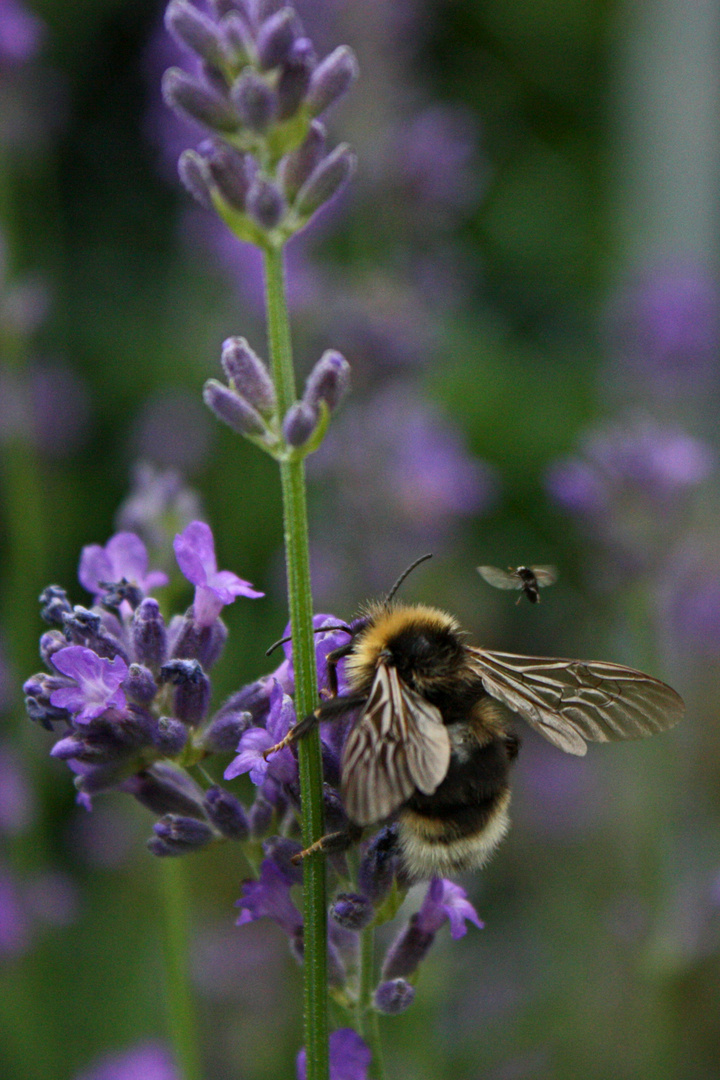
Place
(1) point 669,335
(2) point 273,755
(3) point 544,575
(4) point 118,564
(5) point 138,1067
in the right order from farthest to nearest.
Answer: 1. (1) point 669,335
2. (5) point 138,1067
3. (3) point 544,575
4. (4) point 118,564
5. (2) point 273,755

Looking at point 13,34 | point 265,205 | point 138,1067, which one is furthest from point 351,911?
point 13,34

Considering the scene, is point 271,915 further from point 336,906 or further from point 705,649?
point 705,649

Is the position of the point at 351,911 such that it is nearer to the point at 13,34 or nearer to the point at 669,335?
the point at 13,34

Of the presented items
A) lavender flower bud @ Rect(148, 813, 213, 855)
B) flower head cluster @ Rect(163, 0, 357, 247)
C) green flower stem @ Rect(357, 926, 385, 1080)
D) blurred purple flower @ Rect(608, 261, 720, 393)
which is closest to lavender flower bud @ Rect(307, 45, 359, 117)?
flower head cluster @ Rect(163, 0, 357, 247)

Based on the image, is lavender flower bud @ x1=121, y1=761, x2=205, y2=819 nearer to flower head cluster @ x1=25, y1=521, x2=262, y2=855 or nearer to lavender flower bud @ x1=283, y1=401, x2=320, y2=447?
flower head cluster @ x1=25, y1=521, x2=262, y2=855

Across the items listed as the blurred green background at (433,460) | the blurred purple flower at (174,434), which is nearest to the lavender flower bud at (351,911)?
the blurred green background at (433,460)

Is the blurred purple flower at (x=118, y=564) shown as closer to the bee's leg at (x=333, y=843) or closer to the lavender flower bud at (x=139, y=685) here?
the lavender flower bud at (x=139, y=685)
